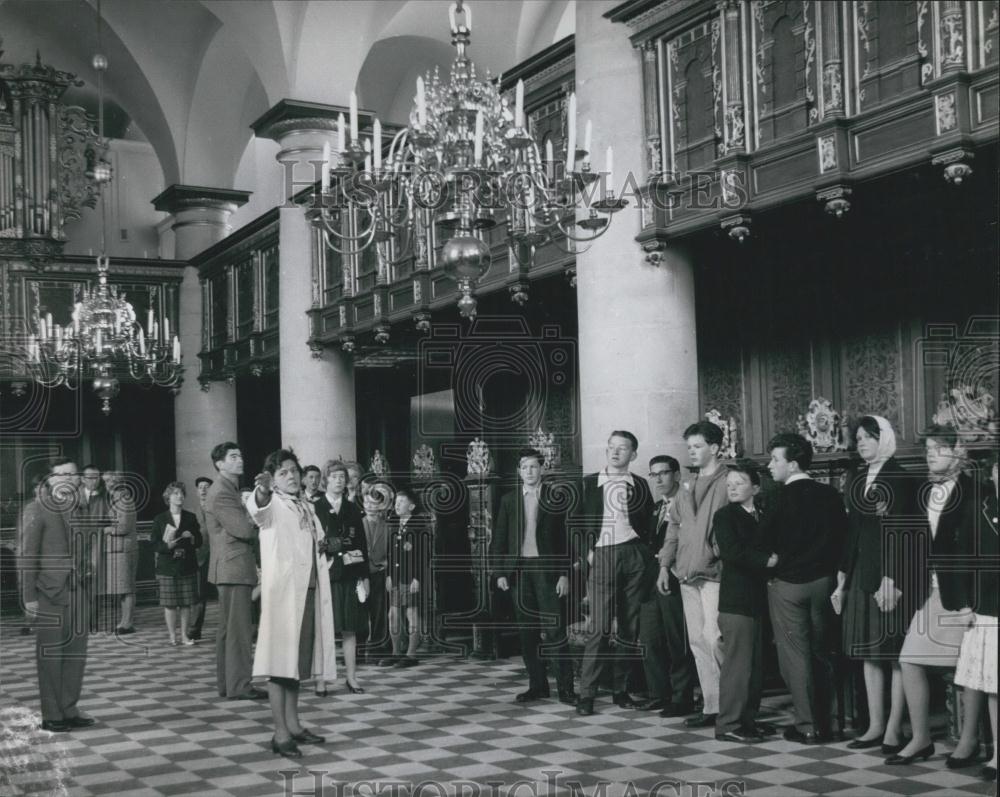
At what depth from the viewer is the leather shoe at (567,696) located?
799cm

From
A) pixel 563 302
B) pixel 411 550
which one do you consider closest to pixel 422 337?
pixel 563 302

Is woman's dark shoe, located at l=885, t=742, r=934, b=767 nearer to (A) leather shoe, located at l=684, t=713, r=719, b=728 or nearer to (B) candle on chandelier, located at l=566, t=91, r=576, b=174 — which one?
(A) leather shoe, located at l=684, t=713, r=719, b=728

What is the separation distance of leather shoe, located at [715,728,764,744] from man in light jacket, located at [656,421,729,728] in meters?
0.36

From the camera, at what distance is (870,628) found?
A: 627 centimetres

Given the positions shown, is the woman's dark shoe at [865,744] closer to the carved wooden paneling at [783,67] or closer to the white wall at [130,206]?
the carved wooden paneling at [783,67]

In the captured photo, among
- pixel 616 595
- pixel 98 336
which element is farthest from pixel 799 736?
Result: pixel 98 336

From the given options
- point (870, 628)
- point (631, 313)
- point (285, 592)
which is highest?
point (631, 313)

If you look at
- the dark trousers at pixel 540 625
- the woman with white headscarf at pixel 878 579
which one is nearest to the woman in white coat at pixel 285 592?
the dark trousers at pixel 540 625

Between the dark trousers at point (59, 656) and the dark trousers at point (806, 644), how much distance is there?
4.44 meters

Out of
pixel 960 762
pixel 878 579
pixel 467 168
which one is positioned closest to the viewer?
pixel 960 762

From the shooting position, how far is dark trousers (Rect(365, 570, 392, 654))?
9.88m

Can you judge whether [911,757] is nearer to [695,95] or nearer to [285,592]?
[285,592]

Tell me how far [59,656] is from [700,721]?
13.4 ft

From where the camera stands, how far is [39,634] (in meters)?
7.55
